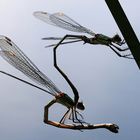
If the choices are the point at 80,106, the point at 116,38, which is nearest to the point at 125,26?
the point at 80,106

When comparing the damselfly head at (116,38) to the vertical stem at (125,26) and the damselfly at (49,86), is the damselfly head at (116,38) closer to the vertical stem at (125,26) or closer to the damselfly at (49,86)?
the damselfly at (49,86)

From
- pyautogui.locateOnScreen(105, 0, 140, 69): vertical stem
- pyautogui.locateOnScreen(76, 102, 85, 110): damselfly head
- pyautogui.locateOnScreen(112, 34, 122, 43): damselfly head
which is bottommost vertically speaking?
pyautogui.locateOnScreen(76, 102, 85, 110): damselfly head

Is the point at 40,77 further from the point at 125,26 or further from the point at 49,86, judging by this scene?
the point at 125,26

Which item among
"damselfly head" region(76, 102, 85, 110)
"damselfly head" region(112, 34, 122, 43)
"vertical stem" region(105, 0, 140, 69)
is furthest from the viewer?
"damselfly head" region(112, 34, 122, 43)

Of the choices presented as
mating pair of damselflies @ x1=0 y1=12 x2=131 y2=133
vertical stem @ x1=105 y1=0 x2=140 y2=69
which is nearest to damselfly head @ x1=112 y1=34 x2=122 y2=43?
mating pair of damselflies @ x1=0 y1=12 x2=131 y2=133

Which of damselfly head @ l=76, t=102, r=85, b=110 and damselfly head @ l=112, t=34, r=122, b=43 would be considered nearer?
damselfly head @ l=76, t=102, r=85, b=110

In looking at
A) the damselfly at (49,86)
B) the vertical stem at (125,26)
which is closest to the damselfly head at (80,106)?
the damselfly at (49,86)

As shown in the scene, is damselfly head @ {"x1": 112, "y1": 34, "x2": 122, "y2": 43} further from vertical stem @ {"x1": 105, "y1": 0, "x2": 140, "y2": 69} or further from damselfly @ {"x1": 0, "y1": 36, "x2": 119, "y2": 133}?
vertical stem @ {"x1": 105, "y1": 0, "x2": 140, "y2": 69}

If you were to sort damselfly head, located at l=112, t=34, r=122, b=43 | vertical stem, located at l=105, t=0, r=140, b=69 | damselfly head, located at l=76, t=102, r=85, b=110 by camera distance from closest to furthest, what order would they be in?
vertical stem, located at l=105, t=0, r=140, b=69 < damselfly head, located at l=76, t=102, r=85, b=110 < damselfly head, located at l=112, t=34, r=122, b=43

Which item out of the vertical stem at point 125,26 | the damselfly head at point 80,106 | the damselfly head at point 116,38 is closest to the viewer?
the vertical stem at point 125,26

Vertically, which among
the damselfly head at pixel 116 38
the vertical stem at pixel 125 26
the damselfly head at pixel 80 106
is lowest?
the damselfly head at pixel 80 106

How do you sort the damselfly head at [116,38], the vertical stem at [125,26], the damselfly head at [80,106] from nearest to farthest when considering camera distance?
the vertical stem at [125,26], the damselfly head at [80,106], the damselfly head at [116,38]
